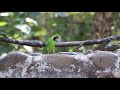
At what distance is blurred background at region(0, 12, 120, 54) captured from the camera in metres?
4.02

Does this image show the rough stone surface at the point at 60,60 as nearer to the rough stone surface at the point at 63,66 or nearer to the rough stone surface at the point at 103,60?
the rough stone surface at the point at 63,66

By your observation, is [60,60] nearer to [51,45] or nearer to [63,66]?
[63,66]

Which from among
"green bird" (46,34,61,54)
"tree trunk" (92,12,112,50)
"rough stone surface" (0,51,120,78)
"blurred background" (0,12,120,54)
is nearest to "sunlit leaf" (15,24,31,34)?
"blurred background" (0,12,120,54)

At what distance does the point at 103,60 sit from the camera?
2.28m

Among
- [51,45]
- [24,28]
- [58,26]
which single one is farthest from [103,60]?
[58,26]

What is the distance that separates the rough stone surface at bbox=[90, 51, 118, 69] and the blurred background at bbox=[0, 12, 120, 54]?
1.09ft

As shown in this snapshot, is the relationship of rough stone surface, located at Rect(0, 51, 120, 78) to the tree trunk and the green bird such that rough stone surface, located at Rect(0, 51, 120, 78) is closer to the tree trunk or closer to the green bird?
the green bird

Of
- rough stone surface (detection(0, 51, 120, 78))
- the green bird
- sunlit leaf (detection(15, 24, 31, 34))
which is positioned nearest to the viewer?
rough stone surface (detection(0, 51, 120, 78))

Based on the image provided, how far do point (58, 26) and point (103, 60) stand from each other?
3029mm
